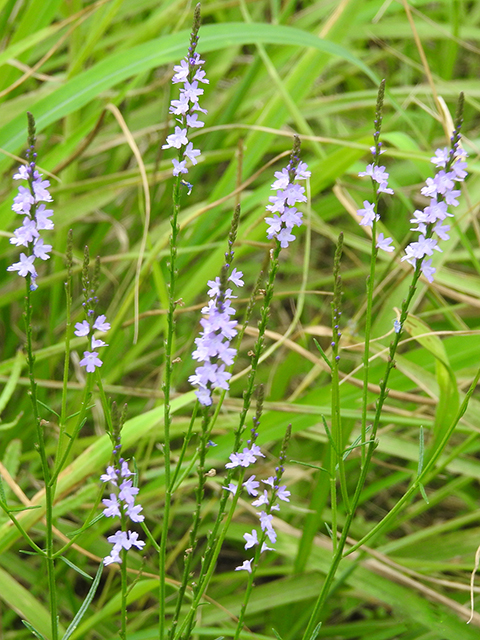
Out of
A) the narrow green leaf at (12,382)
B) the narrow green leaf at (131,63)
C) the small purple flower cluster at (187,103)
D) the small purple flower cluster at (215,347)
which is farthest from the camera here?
the narrow green leaf at (131,63)

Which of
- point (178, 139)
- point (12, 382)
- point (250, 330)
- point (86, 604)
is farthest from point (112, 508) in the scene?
point (12, 382)

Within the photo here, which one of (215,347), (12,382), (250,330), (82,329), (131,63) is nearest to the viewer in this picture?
(215,347)

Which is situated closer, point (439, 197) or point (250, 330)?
point (439, 197)

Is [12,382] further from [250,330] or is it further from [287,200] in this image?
[287,200]

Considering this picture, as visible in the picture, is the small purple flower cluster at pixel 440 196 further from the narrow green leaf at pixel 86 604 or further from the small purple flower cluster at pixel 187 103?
the narrow green leaf at pixel 86 604

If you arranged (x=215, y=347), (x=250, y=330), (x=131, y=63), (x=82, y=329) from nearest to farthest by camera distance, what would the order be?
(x=215, y=347)
(x=82, y=329)
(x=250, y=330)
(x=131, y=63)

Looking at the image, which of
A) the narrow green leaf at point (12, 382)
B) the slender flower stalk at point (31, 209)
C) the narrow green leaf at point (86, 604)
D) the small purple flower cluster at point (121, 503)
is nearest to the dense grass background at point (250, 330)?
the narrow green leaf at point (12, 382)

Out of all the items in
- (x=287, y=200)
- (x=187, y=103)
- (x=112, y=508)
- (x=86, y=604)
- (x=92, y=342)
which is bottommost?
(x=86, y=604)

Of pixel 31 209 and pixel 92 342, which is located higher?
pixel 31 209

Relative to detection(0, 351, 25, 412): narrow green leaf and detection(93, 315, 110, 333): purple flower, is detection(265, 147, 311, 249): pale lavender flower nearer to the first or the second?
detection(93, 315, 110, 333): purple flower
